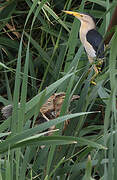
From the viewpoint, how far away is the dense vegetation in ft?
3.17

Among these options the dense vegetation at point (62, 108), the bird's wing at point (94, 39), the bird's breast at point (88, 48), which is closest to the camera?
the dense vegetation at point (62, 108)

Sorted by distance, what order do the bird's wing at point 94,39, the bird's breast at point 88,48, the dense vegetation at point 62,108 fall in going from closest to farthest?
the dense vegetation at point 62,108 → the bird's breast at point 88,48 → the bird's wing at point 94,39

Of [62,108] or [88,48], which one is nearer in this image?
[62,108]

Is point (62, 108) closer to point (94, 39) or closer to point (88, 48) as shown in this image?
point (88, 48)

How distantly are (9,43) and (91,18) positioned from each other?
0.42 m

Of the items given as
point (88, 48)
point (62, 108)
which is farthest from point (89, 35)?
point (62, 108)

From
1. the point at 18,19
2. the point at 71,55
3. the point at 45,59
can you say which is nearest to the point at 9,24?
the point at 18,19

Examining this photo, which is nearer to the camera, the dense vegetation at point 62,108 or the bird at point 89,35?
the dense vegetation at point 62,108

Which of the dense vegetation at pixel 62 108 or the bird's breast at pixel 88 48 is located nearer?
the dense vegetation at pixel 62 108

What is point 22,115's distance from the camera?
107 centimetres

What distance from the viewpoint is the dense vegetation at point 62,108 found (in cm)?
96

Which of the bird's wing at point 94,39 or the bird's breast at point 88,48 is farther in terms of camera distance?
the bird's wing at point 94,39

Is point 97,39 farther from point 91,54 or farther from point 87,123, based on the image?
point 87,123

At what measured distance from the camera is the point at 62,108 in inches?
45.1
